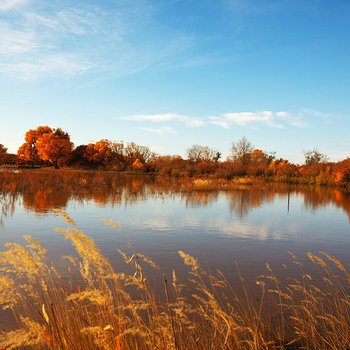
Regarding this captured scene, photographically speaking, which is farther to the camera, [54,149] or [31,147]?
[31,147]

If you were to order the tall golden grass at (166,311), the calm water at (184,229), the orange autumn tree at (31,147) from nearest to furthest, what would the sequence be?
the tall golden grass at (166,311) → the calm water at (184,229) → the orange autumn tree at (31,147)

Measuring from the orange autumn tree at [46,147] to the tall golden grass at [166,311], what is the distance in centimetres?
7251

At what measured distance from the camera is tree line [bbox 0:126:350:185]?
58.6m

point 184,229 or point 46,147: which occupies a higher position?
point 46,147

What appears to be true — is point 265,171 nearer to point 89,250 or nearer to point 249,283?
point 249,283

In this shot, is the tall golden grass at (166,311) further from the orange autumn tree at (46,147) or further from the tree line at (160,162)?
the orange autumn tree at (46,147)

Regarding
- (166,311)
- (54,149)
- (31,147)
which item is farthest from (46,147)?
(166,311)

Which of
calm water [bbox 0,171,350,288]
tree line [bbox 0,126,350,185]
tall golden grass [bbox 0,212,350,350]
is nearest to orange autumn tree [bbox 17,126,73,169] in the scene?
tree line [bbox 0,126,350,185]

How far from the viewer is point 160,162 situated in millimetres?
70812

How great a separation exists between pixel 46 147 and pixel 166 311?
74683mm

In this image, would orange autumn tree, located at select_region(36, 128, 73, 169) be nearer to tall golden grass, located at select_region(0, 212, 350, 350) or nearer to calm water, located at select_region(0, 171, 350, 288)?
calm water, located at select_region(0, 171, 350, 288)

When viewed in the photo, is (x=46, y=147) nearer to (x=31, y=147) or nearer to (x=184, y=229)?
(x=31, y=147)

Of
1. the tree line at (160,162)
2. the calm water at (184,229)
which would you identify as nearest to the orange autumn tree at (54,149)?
the tree line at (160,162)

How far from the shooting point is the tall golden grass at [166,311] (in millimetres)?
3494
